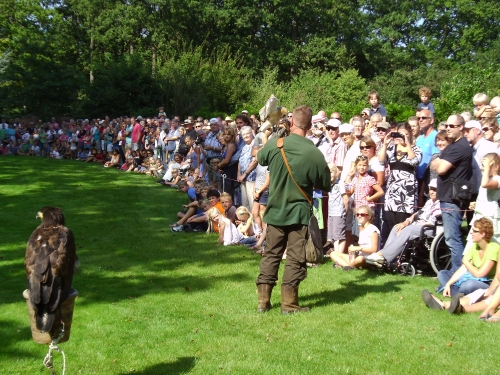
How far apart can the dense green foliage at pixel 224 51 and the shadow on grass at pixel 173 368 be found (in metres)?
26.6

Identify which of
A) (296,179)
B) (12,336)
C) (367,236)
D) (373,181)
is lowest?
(12,336)

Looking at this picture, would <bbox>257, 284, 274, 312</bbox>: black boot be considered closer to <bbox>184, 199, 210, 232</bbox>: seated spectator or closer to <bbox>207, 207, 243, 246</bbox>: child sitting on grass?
<bbox>207, 207, 243, 246</bbox>: child sitting on grass

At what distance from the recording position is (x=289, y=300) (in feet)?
23.1

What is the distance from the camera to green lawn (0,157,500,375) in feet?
19.0

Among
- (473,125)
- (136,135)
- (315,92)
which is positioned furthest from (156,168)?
(315,92)

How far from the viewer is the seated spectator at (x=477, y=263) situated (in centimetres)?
721

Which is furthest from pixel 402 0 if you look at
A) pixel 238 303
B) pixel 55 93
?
pixel 238 303

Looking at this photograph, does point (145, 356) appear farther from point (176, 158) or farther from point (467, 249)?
point (176, 158)

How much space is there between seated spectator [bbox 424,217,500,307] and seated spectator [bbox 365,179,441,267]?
1.15m

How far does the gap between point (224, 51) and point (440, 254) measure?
35.7 m

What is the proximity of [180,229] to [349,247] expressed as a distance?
177 inches

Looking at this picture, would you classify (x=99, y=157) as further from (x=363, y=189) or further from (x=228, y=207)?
(x=363, y=189)

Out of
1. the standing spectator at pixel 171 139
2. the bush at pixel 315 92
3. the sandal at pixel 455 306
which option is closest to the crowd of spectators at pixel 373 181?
the sandal at pixel 455 306

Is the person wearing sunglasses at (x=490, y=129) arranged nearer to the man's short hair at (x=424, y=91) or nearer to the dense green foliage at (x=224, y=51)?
the man's short hair at (x=424, y=91)
